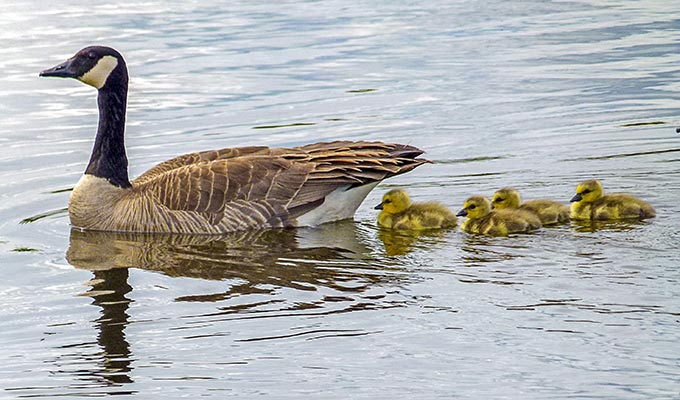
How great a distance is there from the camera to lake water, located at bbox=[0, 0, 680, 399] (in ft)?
26.6

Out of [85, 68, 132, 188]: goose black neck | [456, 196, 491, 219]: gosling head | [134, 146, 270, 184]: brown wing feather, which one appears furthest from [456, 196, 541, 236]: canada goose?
[85, 68, 132, 188]: goose black neck

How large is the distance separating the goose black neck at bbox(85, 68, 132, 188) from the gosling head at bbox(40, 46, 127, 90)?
0.01 m

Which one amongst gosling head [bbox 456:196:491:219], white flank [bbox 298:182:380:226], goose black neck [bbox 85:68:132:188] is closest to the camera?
gosling head [bbox 456:196:491:219]

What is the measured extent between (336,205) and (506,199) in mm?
1598

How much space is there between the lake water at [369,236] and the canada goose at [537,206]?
6.0 inches

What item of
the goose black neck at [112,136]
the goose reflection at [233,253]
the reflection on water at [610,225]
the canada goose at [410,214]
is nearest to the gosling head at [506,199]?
the canada goose at [410,214]

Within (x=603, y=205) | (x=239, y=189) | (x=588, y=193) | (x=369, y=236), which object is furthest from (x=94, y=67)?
(x=603, y=205)

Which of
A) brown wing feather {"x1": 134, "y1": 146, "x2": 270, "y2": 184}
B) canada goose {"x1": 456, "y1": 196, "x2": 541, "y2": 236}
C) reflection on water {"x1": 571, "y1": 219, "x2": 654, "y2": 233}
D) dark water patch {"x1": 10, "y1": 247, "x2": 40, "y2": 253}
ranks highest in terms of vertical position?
brown wing feather {"x1": 134, "y1": 146, "x2": 270, "y2": 184}

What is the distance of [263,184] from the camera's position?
39.9 feet

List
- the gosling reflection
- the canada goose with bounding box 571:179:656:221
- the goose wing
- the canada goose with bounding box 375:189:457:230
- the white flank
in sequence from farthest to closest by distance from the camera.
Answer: the white flank, the goose wing, the canada goose with bounding box 375:189:457:230, the canada goose with bounding box 571:179:656:221, the gosling reflection

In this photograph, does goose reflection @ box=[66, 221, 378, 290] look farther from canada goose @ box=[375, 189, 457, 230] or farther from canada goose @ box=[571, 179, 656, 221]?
canada goose @ box=[571, 179, 656, 221]

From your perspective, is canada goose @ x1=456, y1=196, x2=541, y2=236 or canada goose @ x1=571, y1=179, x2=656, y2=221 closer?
canada goose @ x1=456, y1=196, x2=541, y2=236

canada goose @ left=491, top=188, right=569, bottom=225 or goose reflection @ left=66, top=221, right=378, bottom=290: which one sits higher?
canada goose @ left=491, top=188, right=569, bottom=225

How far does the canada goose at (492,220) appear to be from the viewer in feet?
36.2
